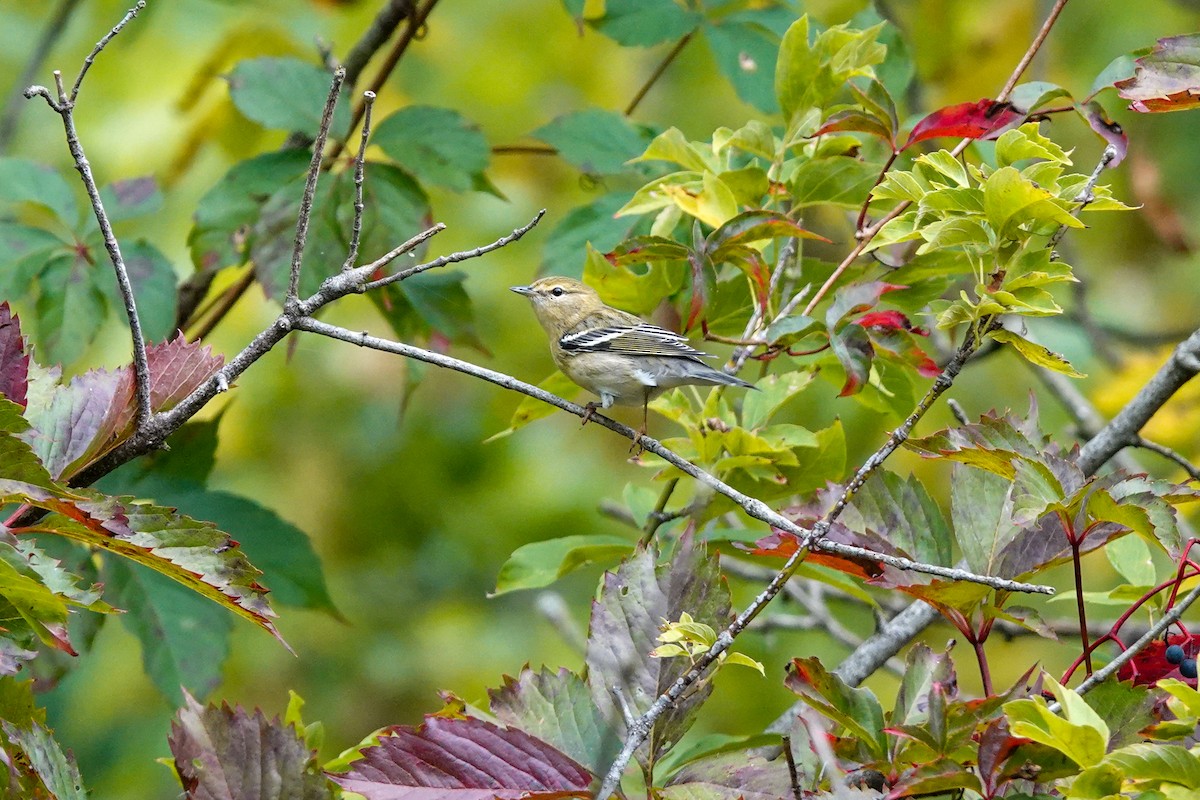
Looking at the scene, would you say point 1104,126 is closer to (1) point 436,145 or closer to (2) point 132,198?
(1) point 436,145

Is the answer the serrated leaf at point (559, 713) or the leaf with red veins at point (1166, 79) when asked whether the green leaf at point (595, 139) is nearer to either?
the leaf with red veins at point (1166, 79)

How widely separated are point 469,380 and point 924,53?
3.23 m

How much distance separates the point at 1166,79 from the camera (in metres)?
2.09

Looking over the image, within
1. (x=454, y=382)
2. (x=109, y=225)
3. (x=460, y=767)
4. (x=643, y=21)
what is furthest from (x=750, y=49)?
(x=454, y=382)

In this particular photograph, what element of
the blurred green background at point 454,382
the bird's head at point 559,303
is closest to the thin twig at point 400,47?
the bird's head at point 559,303

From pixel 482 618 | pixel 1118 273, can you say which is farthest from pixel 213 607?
pixel 1118 273

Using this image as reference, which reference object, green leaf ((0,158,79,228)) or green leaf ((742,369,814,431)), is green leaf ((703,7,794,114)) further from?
green leaf ((0,158,79,228))

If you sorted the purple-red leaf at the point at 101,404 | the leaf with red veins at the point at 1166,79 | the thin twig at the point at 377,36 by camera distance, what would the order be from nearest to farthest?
the purple-red leaf at the point at 101,404
the leaf with red veins at the point at 1166,79
the thin twig at the point at 377,36

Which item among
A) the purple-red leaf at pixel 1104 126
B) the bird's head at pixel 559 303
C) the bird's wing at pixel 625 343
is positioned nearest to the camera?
the purple-red leaf at pixel 1104 126

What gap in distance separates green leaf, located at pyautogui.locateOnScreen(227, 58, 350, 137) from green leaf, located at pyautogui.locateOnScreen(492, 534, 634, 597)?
132 cm

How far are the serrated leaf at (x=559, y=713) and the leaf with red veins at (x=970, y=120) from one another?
128cm

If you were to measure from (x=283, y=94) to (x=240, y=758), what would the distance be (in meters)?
2.03

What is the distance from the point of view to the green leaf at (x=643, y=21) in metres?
3.37

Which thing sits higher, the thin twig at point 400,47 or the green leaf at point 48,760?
the thin twig at point 400,47
